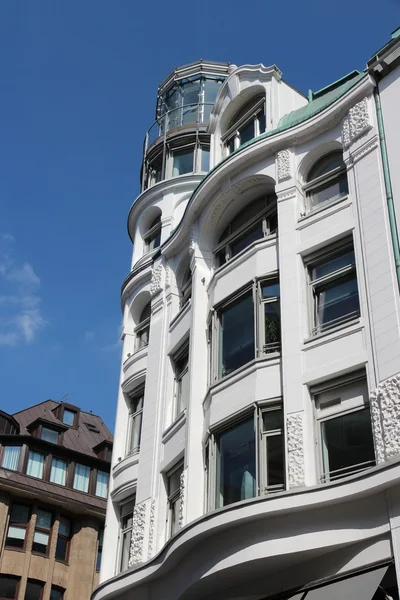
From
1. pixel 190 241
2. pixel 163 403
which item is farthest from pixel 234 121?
pixel 163 403

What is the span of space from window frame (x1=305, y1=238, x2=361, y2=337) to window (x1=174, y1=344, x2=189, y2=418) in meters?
4.91

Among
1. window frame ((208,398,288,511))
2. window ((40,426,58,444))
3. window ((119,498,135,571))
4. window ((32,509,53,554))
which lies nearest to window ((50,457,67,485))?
window ((40,426,58,444))

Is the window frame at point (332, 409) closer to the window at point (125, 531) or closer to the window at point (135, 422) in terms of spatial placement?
the window at point (125, 531)

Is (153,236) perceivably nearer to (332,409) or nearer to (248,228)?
(248,228)

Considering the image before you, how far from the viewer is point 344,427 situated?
16500 mm

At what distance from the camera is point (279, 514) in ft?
50.5

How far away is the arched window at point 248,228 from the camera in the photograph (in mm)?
21547

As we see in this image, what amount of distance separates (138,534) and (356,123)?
11.7 meters

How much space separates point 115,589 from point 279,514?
6.40 metres

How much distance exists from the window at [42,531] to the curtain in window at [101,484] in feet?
11.0

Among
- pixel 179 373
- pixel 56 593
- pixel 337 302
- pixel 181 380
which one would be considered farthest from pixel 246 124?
pixel 56 593

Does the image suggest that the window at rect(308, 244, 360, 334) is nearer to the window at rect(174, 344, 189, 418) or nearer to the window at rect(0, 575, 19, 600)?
the window at rect(174, 344, 189, 418)

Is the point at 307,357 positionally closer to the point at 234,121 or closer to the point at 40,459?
the point at 234,121

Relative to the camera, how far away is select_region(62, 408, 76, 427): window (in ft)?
153
